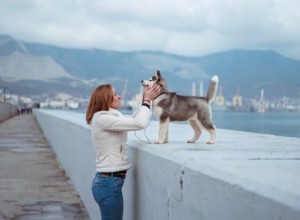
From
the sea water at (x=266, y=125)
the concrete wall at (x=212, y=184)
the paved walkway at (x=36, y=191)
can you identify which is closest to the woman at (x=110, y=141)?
the concrete wall at (x=212, y=184)

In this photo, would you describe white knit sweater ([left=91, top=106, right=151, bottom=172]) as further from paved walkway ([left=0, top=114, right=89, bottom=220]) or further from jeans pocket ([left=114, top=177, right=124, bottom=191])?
paved walkway ([left=0, top=114, right=89, bottom=220])

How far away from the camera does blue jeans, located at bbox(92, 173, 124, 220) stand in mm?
4301

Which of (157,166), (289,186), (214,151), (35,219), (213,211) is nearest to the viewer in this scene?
(289,186)

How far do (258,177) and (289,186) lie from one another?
0.95 ft

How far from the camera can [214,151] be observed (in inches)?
169

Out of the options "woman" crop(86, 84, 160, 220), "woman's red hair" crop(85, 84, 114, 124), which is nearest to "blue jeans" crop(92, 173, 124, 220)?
"woman" crop(86, 84, 160, 220)

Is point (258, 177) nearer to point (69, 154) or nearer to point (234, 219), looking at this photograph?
point (234, 219)

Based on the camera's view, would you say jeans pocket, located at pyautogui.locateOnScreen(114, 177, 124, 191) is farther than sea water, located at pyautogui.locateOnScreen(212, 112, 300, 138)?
No

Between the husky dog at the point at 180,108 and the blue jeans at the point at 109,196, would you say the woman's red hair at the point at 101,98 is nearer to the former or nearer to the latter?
the husky dog at the point at 180,108

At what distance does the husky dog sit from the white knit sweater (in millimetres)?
377

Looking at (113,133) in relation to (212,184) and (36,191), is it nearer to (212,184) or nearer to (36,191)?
(212,184)

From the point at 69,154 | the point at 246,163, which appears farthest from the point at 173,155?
the point at 69,154

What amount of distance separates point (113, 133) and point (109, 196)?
0.52 meters

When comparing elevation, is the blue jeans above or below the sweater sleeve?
below
